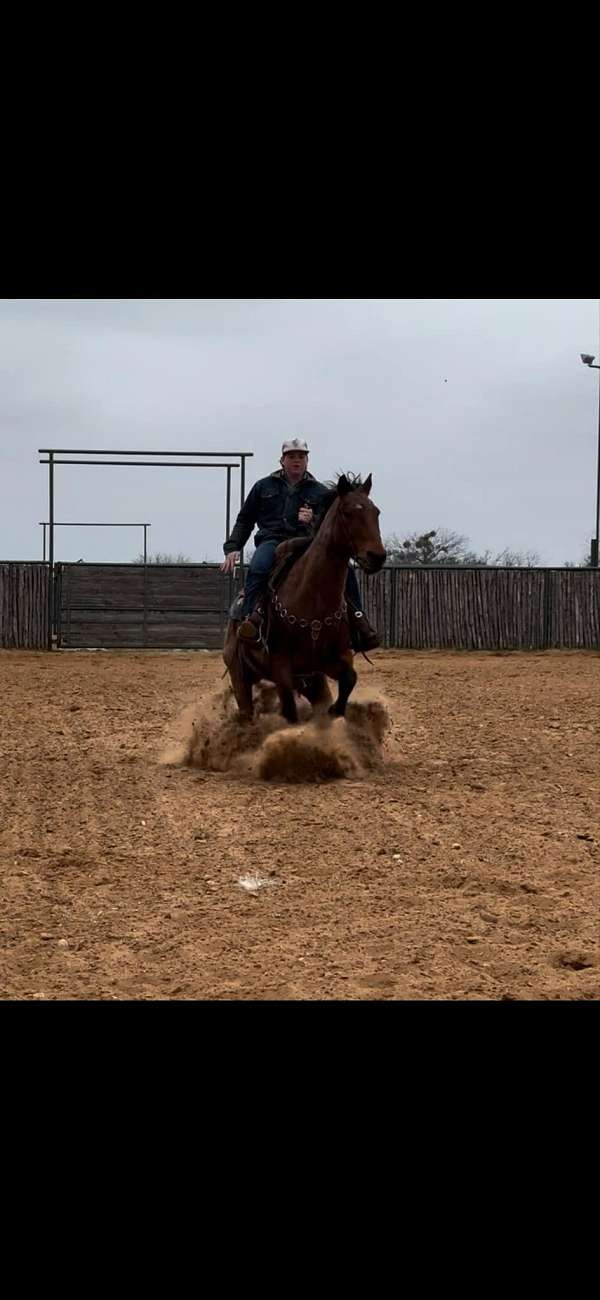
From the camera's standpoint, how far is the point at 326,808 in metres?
6.91

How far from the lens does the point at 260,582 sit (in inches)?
334

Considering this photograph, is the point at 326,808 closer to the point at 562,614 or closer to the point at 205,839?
the point at 205,839

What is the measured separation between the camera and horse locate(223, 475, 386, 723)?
24.6ft

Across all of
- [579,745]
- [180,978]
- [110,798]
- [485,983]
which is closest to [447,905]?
[485,983]

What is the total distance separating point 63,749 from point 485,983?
6238 millimetres

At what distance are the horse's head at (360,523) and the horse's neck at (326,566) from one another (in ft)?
0.43

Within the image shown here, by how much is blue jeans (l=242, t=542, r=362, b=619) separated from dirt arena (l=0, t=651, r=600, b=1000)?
109 cm

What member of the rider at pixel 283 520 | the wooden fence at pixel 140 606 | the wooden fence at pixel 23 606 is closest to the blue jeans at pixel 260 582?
the rider at pixel 283 520

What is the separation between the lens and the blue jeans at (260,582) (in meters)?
8.47

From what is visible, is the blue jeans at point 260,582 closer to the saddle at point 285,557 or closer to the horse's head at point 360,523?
the saddle at point 285,557

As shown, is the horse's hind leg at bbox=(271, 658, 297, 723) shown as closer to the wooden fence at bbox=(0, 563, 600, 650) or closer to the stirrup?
the stirrup

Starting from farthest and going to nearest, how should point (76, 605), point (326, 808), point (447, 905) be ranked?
point (76, 605), point (326, 808), point (447, 905)

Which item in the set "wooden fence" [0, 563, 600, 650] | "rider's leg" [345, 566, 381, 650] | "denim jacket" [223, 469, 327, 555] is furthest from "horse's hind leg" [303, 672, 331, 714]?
"wooden fence" [0, 563, 600, 650]

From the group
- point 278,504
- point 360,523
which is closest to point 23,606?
point 278,504
